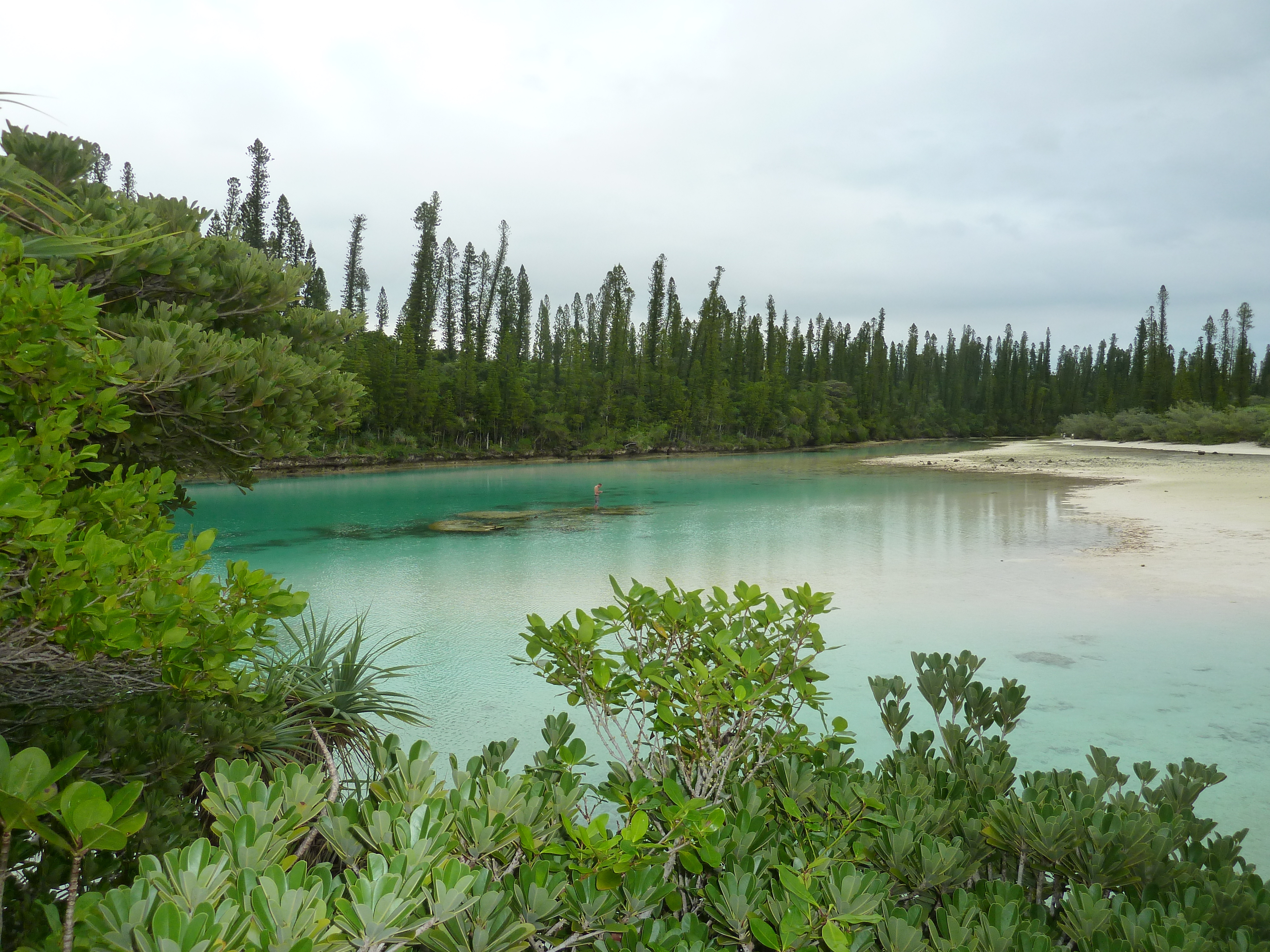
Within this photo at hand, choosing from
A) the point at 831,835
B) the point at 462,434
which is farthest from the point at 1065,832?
the point at 462,434

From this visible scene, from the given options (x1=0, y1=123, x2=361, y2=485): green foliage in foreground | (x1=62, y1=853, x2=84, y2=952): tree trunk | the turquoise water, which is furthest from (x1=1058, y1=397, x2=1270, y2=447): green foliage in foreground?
(x1=62, y1=853, x2=84, y2=952): tree trunk

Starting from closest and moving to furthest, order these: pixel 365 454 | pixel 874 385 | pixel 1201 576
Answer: pixel 1201 576, pixel 365 454, pixel 874 385

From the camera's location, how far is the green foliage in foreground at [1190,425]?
113ft

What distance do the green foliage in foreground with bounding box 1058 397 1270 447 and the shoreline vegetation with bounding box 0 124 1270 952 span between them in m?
40.6

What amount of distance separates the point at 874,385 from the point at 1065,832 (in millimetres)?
62444

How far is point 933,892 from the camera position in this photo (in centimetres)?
185

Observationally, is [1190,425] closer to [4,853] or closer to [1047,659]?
[1047,659]

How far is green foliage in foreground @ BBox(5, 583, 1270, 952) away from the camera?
40.3 inches

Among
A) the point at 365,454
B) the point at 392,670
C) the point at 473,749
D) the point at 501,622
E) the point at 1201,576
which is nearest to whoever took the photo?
the point at 392,670

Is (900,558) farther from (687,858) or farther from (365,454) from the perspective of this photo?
(365,454)

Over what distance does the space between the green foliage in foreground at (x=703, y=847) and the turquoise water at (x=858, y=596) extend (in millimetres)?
2219

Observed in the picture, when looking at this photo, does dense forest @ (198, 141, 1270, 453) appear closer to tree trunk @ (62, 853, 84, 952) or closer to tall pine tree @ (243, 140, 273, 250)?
tall pine tree @ (243, 140, 273, 250)

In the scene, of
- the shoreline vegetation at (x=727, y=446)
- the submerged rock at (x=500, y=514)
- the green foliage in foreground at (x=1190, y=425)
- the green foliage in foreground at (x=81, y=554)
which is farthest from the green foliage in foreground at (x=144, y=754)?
the green foliage in foreground at (x=1190, y=425)

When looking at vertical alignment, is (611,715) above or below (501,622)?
above
